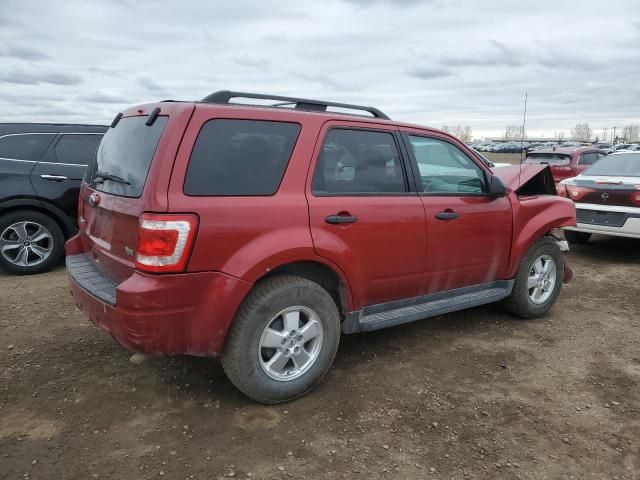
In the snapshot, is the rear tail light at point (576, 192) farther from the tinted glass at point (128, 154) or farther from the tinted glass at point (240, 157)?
the tinted glass at point (128, 154)

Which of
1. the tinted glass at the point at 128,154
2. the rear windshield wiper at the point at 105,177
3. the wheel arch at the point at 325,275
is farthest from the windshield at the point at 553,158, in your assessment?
the rear windshield wiper at the point at 105,177

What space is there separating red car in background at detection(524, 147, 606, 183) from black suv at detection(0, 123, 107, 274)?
32.1 ft

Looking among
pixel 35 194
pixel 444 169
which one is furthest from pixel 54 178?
pixel 444 169

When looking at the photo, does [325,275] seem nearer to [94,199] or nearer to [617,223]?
[94,199]

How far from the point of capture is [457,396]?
341 cm

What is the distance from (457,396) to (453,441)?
0.53 metres

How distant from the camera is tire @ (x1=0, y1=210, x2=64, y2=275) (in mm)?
6039

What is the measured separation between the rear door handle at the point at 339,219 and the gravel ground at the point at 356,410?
1123 millimetres

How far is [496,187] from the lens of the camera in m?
4.20

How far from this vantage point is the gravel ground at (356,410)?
2699 mm

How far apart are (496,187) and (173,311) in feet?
8.98

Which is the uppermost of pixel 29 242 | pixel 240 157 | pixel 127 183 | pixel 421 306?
pixel 240 157

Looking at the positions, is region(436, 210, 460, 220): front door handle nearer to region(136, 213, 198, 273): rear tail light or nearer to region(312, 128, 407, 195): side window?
region(312, 128, 407, 195): side window

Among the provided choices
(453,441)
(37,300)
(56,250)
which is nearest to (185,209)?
(453,441)
